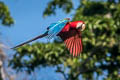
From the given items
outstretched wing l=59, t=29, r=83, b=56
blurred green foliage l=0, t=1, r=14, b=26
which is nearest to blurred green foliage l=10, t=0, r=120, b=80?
blurred green foliage l=0, t=1, r=14, b=26

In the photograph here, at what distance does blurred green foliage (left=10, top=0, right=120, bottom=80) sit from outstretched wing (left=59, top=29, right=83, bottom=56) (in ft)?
39.9

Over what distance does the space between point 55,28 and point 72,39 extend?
20cm

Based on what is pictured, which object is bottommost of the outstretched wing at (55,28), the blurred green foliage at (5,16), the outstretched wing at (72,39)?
the outstretched wing at (72,39)

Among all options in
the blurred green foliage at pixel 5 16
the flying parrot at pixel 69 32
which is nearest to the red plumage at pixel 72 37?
the flying parrot at pixel 69 32

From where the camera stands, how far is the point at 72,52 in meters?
2.06

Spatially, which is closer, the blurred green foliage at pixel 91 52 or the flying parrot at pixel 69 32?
the flying parrot at pixel 69 32

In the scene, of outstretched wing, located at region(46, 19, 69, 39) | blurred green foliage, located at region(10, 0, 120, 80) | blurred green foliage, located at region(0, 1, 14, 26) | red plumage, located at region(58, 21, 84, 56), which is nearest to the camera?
outstretched wing, located at region(46, 19, 69, 39)

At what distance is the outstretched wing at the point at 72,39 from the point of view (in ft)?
6.89

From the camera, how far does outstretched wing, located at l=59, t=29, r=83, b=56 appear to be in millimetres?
2100

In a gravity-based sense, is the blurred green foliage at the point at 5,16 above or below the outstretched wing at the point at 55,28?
above

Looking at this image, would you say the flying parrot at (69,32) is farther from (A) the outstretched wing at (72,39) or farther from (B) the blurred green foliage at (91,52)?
(B) the blurred green foliage at (91,52)

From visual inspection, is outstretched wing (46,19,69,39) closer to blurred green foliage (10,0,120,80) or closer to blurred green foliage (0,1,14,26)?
blurred green foliage (10,0,120,80)

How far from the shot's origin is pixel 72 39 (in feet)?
6.98

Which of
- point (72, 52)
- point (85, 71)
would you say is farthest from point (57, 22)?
point (85, 71)
